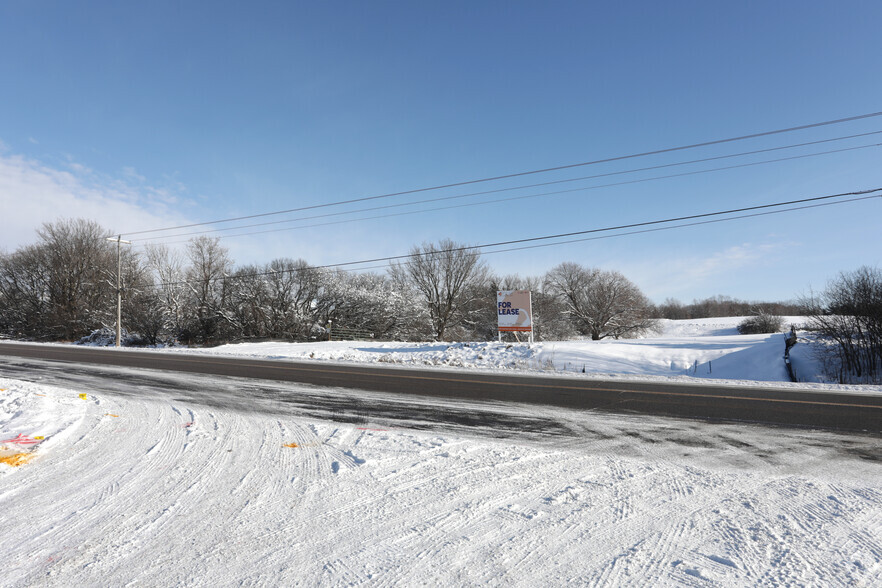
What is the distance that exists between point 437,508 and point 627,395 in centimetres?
659

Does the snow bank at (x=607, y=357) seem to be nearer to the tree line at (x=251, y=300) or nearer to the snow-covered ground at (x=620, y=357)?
the snow-covered ground at (x=620, y=357)

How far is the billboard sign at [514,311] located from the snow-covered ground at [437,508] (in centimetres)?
1617

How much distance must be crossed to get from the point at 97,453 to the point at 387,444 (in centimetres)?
325

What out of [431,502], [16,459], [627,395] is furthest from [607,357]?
[16,459]

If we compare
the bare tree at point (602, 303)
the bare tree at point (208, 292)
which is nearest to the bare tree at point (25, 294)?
the bare tree at point (208, 292)

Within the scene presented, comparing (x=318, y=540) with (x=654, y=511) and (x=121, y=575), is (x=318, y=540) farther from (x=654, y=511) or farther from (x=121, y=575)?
(x=654, y=511)

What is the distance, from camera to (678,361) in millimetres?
17422

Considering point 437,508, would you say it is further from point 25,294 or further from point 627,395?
point 25,294

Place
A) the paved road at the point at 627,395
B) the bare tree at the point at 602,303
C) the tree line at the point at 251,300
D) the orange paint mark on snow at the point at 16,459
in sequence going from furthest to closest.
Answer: the bare tree at the point at 602,303 → the tree line at the point at 251,300 → the paved road at the point at 627,395 → the orange paint mark on snow at the point at 16,459

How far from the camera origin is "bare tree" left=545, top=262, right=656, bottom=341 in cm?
4691

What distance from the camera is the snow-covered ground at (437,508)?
2.43 meters

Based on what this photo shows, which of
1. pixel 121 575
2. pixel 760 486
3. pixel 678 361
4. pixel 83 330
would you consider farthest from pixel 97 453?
pixel 83 330

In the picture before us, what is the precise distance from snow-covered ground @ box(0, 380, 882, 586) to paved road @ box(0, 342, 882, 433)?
4.57 feet

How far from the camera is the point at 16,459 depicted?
445 centimetres
